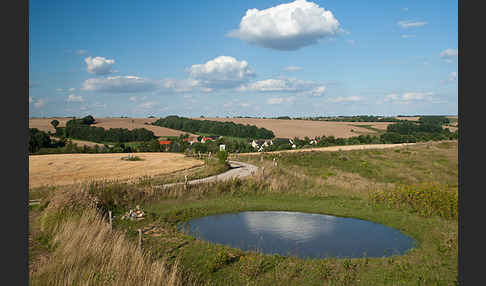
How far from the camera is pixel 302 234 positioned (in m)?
14.2

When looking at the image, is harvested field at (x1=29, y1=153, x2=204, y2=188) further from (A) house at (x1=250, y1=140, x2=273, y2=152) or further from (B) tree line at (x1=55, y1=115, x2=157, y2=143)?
(A) house at (x1=250, y1=140, x2=273, y2=152)

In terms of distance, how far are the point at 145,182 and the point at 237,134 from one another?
241 ft

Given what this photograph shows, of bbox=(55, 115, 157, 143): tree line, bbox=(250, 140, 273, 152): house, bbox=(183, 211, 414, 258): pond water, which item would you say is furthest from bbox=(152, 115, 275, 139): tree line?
bbox=(183, 211, 414, 258): pond water

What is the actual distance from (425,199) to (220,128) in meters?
85.2

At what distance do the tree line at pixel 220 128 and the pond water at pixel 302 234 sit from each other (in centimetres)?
7744

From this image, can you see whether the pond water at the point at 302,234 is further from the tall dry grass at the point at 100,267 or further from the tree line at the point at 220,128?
the tree line at the point at 220,128

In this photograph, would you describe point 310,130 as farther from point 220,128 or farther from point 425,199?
point 425,199

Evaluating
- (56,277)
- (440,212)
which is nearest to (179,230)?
(56,277)

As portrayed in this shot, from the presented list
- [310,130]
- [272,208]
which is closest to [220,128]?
[310,130]

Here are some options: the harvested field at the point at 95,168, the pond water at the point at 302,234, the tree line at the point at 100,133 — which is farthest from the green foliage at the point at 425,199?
the tree line at the point at 100,133

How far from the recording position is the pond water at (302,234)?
12.3m

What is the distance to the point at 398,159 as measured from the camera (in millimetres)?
46469

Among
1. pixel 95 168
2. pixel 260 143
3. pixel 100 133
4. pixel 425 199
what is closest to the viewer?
pixel 425 199
